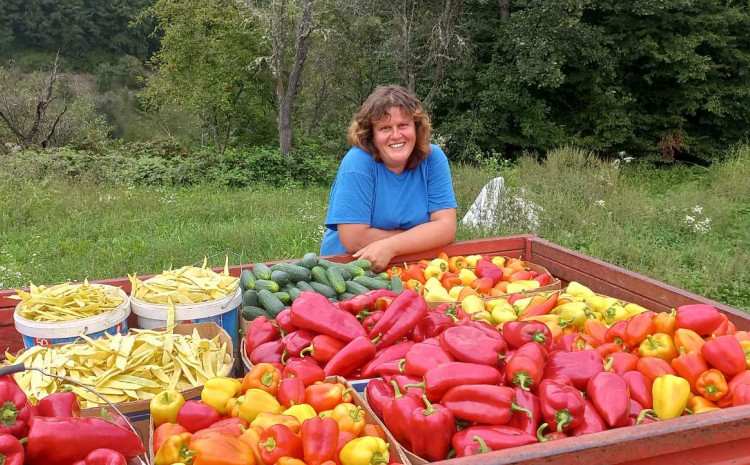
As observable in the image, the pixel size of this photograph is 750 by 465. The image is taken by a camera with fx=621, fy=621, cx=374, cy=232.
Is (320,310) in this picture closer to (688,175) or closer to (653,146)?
(688,175)

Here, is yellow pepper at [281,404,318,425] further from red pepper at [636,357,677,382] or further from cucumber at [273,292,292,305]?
red pepper at [636,357,677,382]

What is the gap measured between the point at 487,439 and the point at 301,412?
2.11 feet

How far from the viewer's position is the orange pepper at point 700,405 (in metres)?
2.17

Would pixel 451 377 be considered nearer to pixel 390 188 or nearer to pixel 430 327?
pixel 430 327

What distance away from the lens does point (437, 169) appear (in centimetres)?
441

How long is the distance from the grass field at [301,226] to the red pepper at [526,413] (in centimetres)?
429

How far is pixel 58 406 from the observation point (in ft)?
5.94

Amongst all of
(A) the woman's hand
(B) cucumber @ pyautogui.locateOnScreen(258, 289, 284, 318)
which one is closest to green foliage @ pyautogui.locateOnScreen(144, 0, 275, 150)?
(A) the woman's hand

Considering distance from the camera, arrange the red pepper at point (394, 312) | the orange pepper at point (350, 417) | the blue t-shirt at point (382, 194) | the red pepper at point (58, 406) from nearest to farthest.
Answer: the red pepper at point (58, 406) < the orange pepper at point (350, 417) < the red pepper at point (394, 312) < the blue t-shirt at point (382, 194)

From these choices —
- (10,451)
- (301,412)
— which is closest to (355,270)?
(301,412)

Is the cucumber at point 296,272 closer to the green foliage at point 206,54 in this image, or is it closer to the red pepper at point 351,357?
the red pepper at point 351,357

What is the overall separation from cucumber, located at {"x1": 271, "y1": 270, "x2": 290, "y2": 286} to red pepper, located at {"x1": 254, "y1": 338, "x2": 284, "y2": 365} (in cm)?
73

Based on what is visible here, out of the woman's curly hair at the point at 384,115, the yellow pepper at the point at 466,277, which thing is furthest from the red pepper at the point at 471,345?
the woman's curly hair at the point at 384,115

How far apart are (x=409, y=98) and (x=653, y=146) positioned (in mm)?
18603
